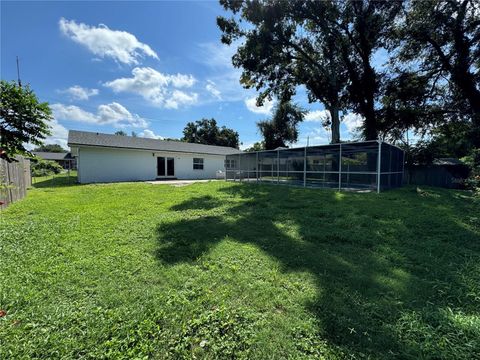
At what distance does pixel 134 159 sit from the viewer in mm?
Answer: 17578

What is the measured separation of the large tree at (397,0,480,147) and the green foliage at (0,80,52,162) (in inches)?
694

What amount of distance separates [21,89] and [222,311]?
8.05 feet

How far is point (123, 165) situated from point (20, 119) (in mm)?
16817

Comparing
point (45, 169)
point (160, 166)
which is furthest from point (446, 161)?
point (45, 169)

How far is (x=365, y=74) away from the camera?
1502cm

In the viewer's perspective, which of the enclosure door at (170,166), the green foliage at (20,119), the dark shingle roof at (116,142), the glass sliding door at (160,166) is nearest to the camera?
the green foliage at (20,119)

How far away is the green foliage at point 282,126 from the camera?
26.4 metres

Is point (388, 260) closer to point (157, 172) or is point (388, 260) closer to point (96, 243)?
point (96, 243)

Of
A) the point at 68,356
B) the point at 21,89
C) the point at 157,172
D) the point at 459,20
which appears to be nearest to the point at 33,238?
the point at 68,356

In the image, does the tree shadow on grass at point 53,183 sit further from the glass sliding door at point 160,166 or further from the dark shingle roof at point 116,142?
the glass sliding door at point 160,166

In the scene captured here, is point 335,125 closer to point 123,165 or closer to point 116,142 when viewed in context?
point 123,165

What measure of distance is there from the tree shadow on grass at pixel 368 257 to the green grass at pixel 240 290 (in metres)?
0.02

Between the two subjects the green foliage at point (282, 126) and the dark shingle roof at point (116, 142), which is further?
the green foliage at point (282, 126)

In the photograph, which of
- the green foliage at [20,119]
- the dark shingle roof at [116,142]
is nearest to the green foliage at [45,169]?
the dark shingle roof at [116,142]
